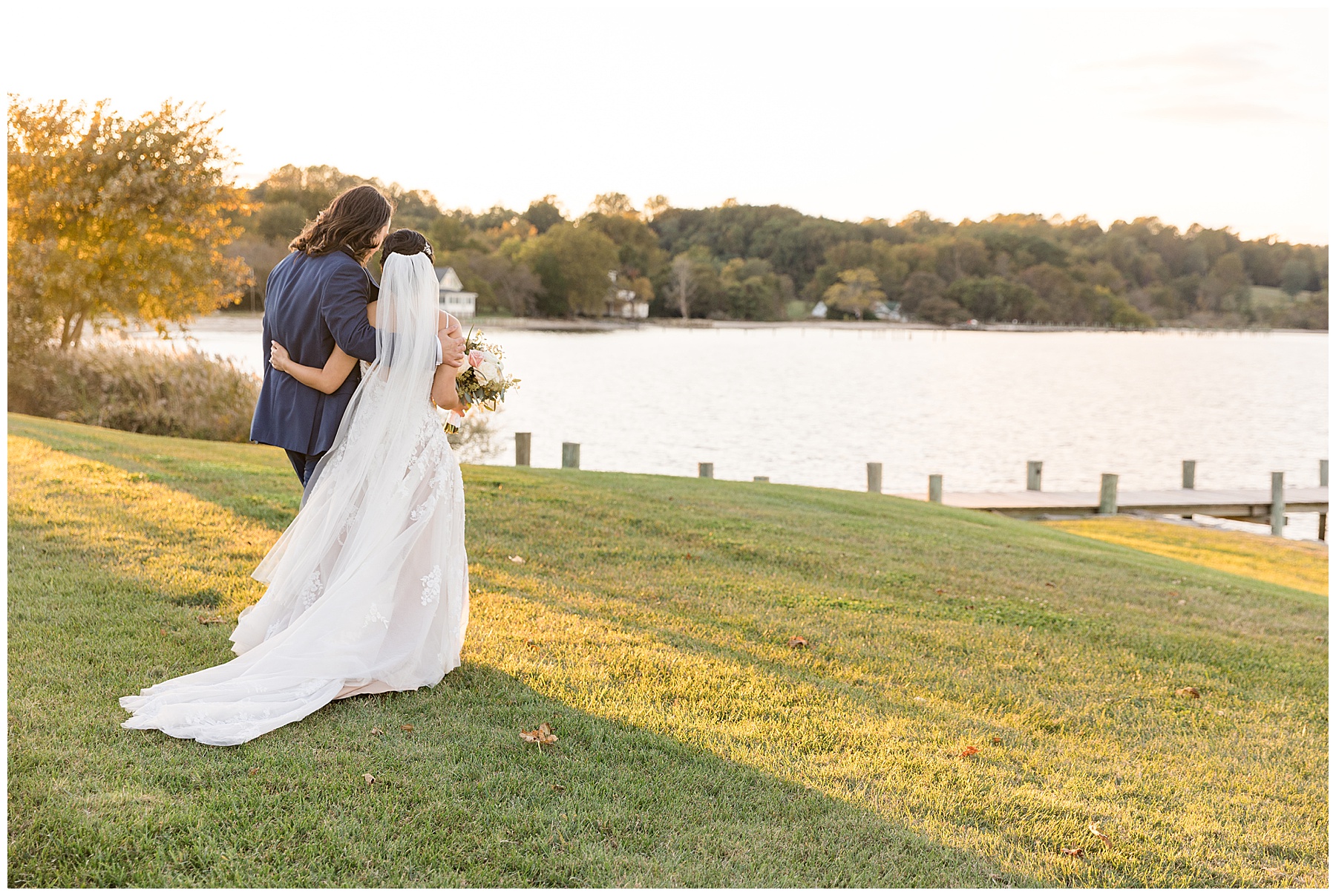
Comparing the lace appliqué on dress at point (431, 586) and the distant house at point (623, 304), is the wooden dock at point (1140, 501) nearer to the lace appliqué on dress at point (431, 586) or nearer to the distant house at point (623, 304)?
the lace appliqué on dress at point (431, 586)

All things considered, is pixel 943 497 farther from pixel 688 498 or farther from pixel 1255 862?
pixel 1255 862

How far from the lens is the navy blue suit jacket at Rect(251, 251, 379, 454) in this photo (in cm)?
446

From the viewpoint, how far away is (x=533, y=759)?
4.07m

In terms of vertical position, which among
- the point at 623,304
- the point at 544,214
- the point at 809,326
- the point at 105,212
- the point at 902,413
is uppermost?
→ the point at 544,214

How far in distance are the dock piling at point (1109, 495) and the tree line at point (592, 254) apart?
18.4 meters

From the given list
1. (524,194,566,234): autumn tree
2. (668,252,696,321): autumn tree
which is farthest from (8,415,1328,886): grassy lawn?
(668,252,696,321): autumn tree

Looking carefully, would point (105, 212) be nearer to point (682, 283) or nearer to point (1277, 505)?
point (1277, 505)

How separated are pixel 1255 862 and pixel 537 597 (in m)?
4.43

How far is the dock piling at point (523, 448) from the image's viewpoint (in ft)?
65.1

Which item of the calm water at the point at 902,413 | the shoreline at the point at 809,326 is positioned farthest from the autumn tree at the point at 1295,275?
the calm water at the point at 902,413

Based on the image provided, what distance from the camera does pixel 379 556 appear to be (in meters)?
4.57

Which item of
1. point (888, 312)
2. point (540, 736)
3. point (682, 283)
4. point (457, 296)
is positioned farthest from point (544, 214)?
point (540, 736)

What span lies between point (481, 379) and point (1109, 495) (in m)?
20.7

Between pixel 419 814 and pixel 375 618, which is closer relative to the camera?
pixel 419 814
